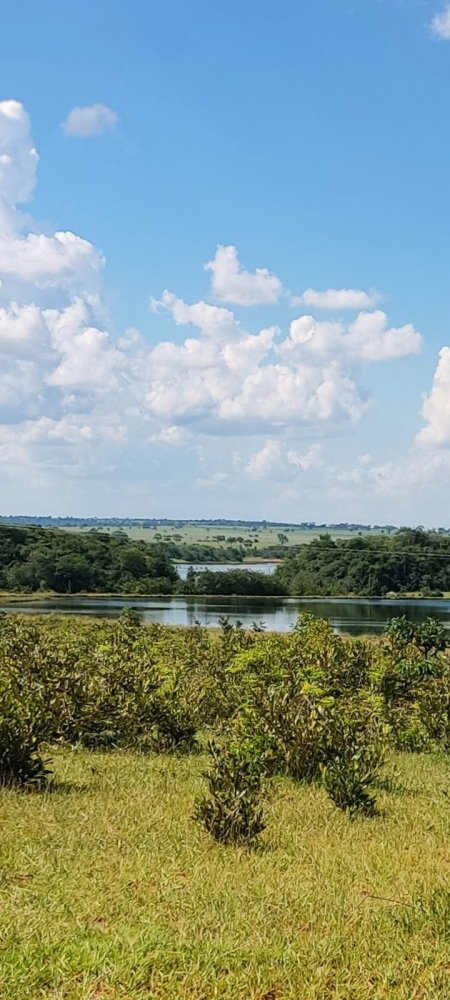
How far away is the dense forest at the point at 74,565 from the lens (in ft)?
323

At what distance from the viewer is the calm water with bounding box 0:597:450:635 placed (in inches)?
2471

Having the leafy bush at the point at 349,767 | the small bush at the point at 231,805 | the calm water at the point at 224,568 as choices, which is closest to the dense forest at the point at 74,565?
the calm water at the point at 224,568

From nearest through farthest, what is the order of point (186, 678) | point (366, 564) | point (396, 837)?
1. point (396, 837)
2. point (186, 678)
3. point (366, 564)

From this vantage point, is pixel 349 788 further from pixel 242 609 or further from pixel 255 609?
pixel 242 609

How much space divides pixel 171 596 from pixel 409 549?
3221 centimetres

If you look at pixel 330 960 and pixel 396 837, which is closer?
pixel 330 960

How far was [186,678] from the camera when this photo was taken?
634 inches

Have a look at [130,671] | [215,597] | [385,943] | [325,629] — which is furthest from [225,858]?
[215,597]

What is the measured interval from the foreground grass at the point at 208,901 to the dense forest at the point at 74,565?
297 ft

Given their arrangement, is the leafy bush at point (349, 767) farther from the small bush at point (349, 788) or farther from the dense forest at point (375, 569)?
the dense forest at point (375, 569)

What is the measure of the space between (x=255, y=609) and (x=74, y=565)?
30910 mm

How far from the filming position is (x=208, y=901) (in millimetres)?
5504

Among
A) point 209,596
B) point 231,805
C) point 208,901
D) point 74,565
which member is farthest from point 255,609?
point 208,901

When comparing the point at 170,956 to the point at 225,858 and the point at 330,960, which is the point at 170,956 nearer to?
the point at 330,960
